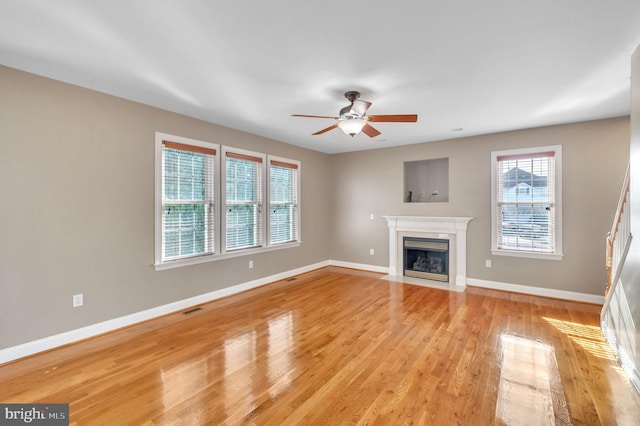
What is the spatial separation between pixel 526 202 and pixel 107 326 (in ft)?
19.7

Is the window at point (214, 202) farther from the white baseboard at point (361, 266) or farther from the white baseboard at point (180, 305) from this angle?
the white baseboard at point (361, 266)

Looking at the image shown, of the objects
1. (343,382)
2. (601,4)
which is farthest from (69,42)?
(601,4)

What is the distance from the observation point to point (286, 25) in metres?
2.06

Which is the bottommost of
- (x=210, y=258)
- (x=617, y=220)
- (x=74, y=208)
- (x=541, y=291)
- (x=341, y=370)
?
(x=341, y=370)

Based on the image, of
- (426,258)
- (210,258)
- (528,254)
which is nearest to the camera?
(210,258)

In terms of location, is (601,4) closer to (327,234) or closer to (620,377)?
(620,377)

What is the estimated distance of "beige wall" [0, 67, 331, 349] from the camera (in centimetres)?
270

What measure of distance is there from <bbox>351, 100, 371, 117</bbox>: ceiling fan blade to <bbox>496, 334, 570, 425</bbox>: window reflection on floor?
2.70 m

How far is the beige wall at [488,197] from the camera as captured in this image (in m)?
4.16

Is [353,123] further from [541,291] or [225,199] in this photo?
[541,291]

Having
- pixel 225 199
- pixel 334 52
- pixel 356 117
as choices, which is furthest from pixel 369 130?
pixel 225 199

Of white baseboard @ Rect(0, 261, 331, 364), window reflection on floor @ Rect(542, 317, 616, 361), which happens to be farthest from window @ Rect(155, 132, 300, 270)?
window reflection on floor @ Rect(542, 317, 616, 361)

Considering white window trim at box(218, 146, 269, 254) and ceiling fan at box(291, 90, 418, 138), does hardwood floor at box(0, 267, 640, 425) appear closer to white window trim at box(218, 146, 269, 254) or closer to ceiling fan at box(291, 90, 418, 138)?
white window trim at box(218, 146, 269, 254)

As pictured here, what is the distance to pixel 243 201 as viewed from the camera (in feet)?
15.9
